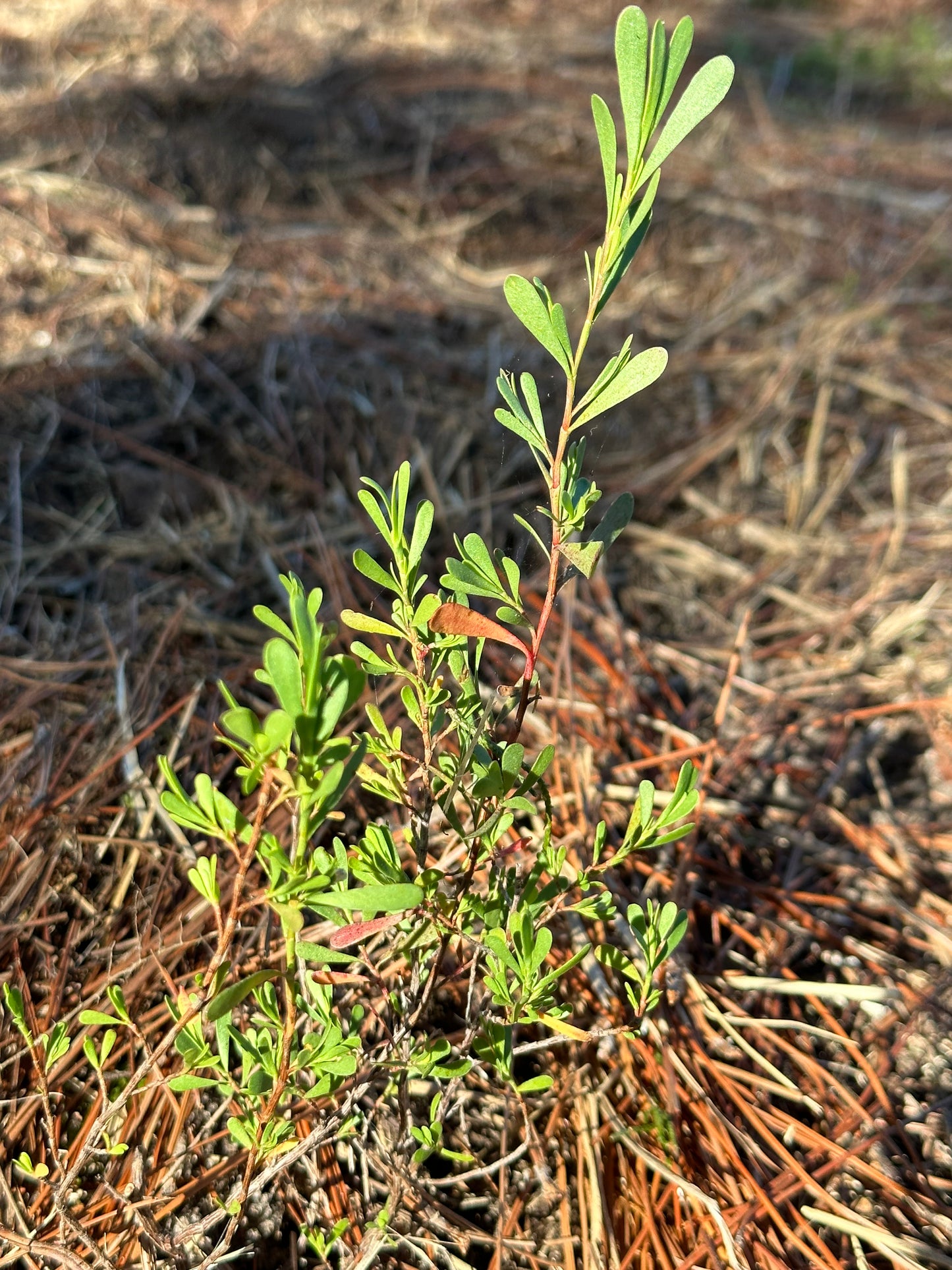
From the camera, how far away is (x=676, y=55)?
0.84 meters

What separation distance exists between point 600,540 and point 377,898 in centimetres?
42

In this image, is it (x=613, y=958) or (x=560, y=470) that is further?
(x=613, y=958)

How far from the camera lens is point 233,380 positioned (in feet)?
8.94

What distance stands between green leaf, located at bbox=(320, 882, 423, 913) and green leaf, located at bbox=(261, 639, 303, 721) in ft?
0.63

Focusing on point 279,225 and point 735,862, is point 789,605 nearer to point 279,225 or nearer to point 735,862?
point 735,862

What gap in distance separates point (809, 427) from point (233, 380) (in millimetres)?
1723

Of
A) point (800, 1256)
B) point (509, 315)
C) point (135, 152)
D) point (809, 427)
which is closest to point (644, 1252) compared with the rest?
point (800, 1256)

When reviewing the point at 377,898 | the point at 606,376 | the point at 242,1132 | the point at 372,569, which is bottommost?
the point at 242,1132

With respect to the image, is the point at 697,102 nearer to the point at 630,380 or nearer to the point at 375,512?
the point at 630,380

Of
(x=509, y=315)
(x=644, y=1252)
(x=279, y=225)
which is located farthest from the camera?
(x=279, y=225)

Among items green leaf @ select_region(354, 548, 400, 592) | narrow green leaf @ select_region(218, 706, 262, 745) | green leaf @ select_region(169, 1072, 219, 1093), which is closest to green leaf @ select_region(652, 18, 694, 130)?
green leaf @ select_region(354, 548, 400, 592)

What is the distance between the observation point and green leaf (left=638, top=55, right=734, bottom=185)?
33.7 inches

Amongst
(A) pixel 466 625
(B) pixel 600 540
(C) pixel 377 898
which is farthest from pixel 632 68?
(C) pixel 377 898

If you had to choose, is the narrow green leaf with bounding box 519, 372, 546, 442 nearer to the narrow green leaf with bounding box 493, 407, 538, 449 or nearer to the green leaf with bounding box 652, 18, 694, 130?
the narrow green leaf with bounding box 493, 407, 538, 449
